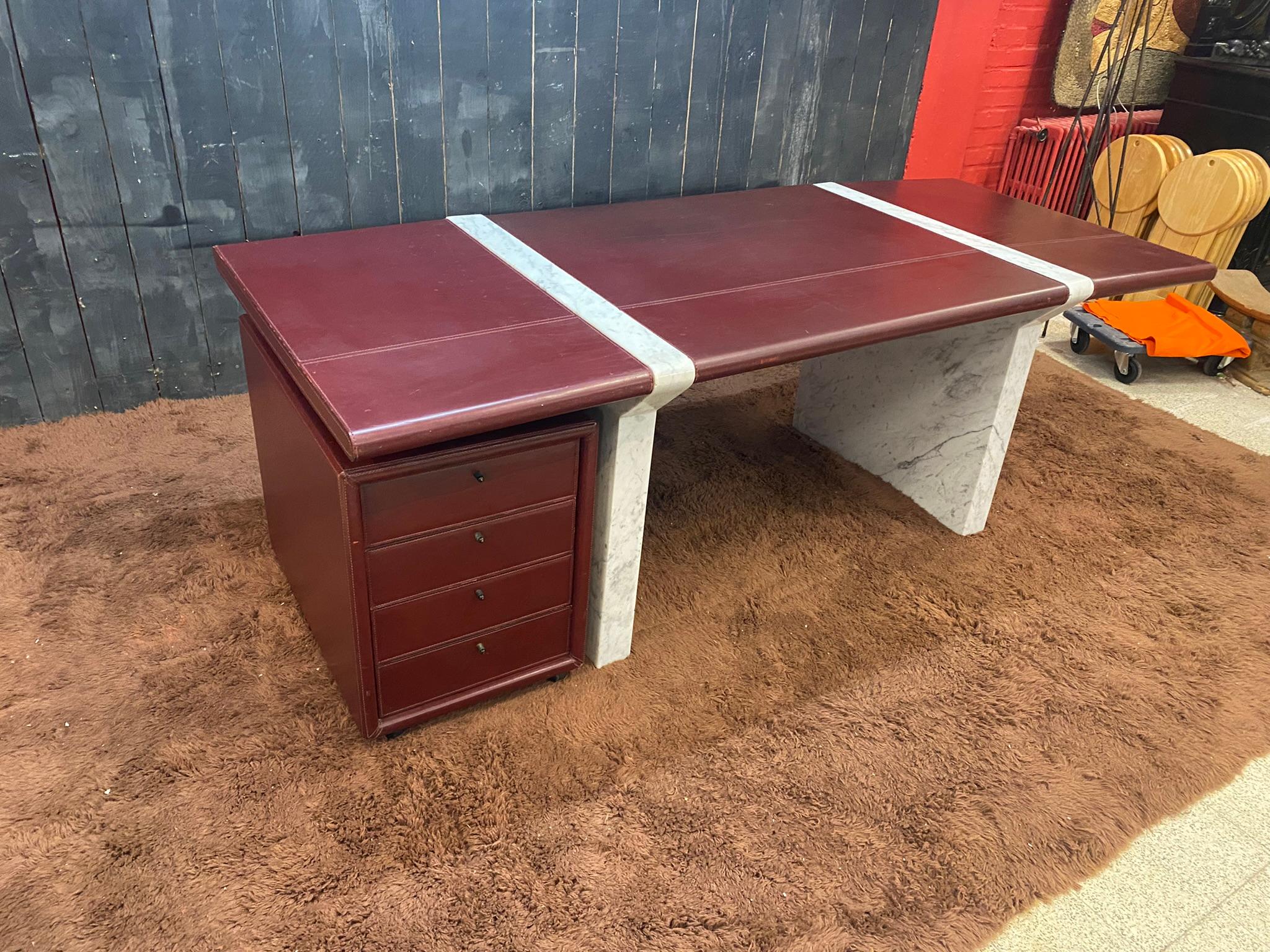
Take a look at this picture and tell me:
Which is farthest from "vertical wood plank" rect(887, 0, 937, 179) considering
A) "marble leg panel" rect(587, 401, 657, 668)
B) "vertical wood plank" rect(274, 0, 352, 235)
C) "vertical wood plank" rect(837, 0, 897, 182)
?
"marble leg panel" rect(587, 401, 657, 668)

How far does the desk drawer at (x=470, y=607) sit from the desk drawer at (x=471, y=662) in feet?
0.08

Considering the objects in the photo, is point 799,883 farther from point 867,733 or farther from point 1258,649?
point 1258,649

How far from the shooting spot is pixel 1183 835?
5.16 ft

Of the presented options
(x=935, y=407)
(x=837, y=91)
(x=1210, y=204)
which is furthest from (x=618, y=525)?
(x=1210, y=204)

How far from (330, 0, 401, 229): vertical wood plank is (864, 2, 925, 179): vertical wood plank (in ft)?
5.46

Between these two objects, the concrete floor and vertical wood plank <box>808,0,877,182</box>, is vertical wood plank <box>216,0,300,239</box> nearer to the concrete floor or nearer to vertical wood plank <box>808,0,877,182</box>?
vertical wood plank <box>808,0,877,182</box>

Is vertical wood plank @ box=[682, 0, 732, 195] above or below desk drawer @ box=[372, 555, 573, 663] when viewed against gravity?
above

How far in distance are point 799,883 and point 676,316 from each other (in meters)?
0.95

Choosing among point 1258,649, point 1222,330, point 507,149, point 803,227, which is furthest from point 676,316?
point 1222,330

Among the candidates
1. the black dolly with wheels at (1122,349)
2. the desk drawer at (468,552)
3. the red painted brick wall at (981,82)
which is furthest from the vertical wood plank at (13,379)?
the black dolly with wheels at (1122,349)

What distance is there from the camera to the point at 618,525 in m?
1.66

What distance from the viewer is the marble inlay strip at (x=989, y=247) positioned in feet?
6.20

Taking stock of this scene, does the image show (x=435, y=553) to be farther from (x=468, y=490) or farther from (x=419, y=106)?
(x=419, y=106)

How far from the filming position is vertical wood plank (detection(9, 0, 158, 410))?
2.02 metres
